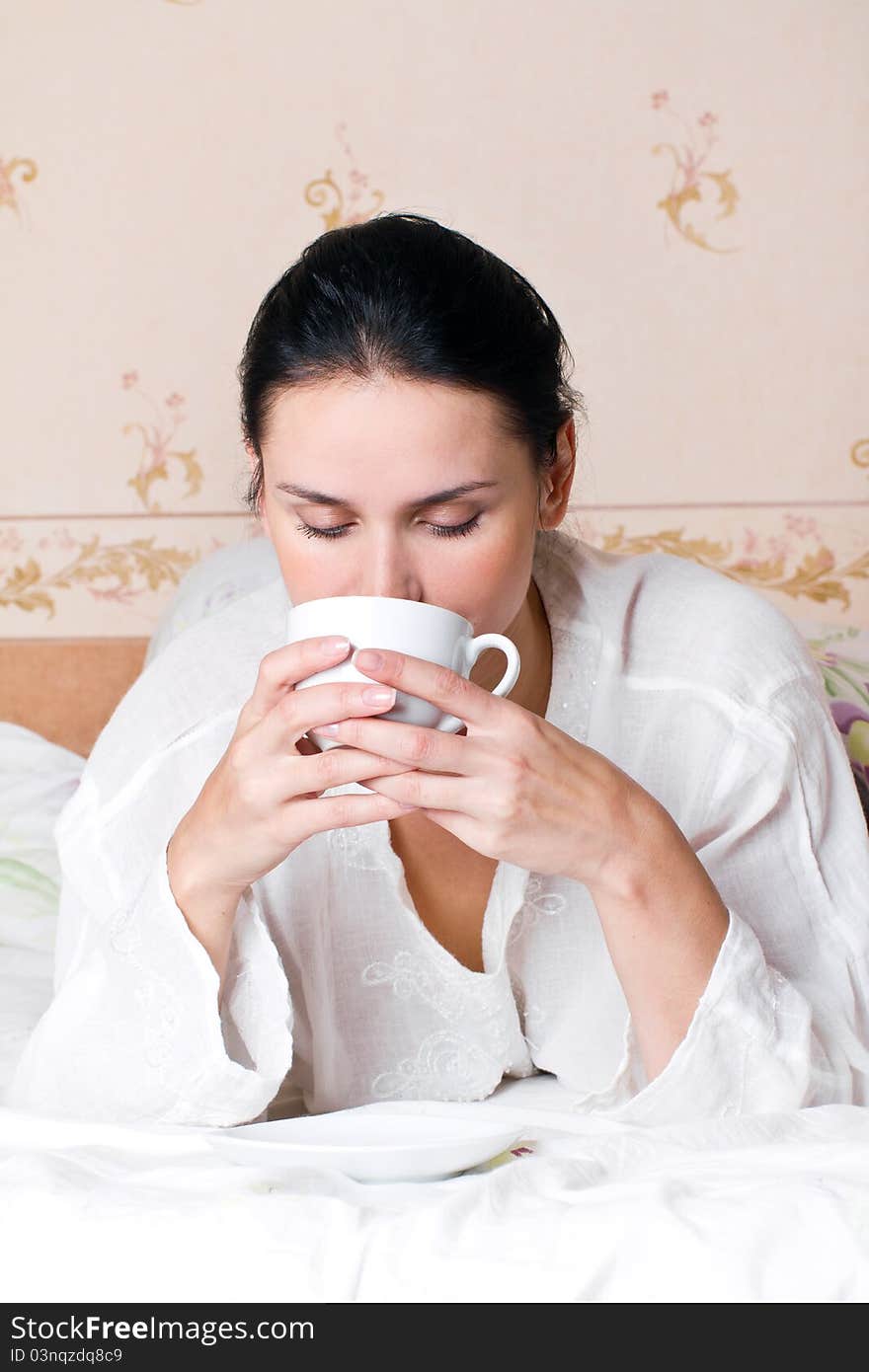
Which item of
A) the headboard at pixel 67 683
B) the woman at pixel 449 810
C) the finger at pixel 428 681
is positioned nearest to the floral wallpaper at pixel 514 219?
the headboard at pixel 67 683

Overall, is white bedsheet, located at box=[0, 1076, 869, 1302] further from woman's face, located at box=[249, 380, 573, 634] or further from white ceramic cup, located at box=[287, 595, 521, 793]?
woman's face, located at box=[249, 380, 573, 634]

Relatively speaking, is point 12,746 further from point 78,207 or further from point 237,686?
point 78,207

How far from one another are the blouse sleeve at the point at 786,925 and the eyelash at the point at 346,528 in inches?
13.9

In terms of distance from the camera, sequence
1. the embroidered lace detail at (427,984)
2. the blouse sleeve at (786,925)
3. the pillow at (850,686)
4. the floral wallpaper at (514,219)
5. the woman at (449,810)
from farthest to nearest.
→ the floral wallpaper at (514,219) < the pillow at (850,686) < the embroidered lace detail at (427,984) < the blouse sleeve at (786,925) < the woman at (449,810)

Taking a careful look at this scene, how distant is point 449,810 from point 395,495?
24 cm

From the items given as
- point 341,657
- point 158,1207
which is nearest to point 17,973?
point 158,1207

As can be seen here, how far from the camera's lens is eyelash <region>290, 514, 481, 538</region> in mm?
1095

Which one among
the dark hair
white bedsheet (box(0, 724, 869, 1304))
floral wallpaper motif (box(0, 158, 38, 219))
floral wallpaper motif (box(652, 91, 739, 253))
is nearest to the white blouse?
white bedsheet (box(0, 724, 869, 1304))

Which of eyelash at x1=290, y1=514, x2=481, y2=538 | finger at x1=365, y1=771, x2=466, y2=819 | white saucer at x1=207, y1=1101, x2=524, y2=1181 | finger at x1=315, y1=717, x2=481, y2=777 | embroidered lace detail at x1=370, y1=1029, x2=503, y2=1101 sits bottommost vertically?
embroidered lace detail at x1=370, y1=1029, x2=503, y2=1101

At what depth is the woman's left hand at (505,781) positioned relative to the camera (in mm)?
926

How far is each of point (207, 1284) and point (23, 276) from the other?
1.80m

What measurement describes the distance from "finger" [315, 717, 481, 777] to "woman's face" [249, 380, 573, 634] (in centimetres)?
17

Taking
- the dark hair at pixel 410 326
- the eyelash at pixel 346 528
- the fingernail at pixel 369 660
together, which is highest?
the dark hair at pixel 410 326

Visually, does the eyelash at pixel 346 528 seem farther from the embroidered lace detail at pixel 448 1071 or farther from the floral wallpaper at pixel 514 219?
the floral wallpaper at pixel 514 219
